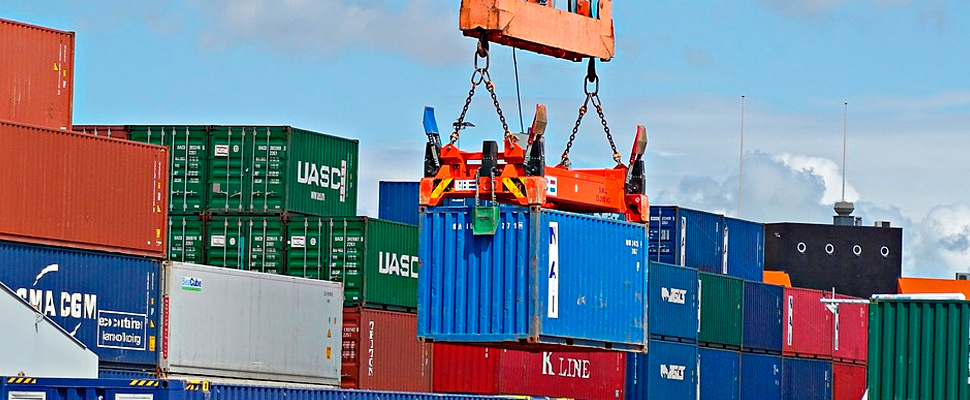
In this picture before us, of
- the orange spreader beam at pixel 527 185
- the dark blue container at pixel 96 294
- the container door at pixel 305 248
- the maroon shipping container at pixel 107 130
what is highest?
the maroon shipping container at pixel 107 130

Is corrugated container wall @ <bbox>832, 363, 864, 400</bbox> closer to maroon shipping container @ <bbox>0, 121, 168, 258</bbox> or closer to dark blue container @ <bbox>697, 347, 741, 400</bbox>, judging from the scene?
dark blue container @ <bbox>697, 347, 741, 400</bbox>

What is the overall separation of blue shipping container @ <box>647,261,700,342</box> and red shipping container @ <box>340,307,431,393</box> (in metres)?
9.05

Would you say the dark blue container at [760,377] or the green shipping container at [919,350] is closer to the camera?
the green shipping container at [919,350]

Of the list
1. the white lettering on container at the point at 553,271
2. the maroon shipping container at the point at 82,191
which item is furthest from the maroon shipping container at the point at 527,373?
the white lettering on container at the point at 553,271

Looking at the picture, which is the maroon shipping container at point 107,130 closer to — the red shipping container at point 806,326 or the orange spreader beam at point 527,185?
the orange spreader beam at point 527,185

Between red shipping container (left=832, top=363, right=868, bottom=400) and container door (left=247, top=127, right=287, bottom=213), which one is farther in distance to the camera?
red shipping container (left=832, top=363, right=868, bottom=400)

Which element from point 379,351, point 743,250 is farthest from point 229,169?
point 743,250

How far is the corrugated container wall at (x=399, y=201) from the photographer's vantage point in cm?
4812

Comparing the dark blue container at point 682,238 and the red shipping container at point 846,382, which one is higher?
the dark blue container at point 682,238

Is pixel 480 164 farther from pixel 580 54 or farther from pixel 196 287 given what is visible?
pixel 196 287

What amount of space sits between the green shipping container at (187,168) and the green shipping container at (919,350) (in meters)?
16.8

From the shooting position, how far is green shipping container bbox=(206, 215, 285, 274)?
41.1m

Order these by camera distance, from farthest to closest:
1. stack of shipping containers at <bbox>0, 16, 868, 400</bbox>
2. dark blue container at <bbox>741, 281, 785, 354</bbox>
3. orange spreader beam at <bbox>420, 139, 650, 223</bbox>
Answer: dark blue container at <bbox>741, 281, 785, 354</bbox>, stack of shipping containers at <bbox>0, 16, 868, 400</bbox>, orange spreader beam at <bbox>420, 139, 650, 223</bbox>

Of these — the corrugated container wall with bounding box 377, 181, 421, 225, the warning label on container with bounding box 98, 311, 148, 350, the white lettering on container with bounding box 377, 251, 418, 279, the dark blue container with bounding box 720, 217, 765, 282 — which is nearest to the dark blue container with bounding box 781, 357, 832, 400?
the dark blue container with bounding box 720, 217, 765, 282
